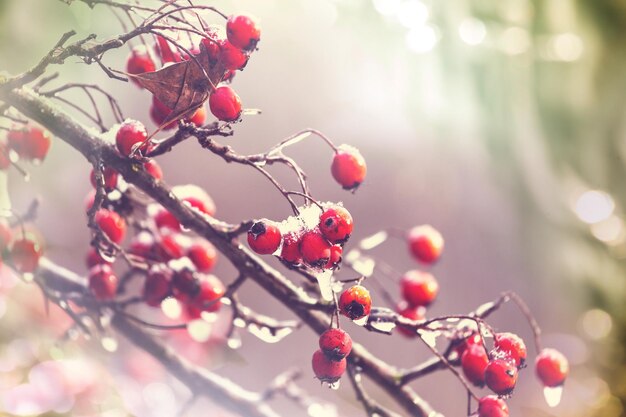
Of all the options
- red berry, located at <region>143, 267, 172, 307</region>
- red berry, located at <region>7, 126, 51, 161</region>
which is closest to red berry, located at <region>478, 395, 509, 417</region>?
red berry, located at <region>143, 267, 172, 307</region>

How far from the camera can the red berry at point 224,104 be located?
288mm

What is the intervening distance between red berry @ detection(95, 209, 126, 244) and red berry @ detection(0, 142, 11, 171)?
0.08 metres

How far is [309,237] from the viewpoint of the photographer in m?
0.28

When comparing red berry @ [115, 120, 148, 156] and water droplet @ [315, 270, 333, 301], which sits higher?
water droplet @ [315, 270, 333, 301]

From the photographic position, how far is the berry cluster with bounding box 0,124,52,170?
35cm

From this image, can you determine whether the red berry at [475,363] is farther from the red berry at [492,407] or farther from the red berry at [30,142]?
the red berry at [30,142]

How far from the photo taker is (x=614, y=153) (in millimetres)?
558

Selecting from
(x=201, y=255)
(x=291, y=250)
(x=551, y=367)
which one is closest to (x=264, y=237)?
(x=291, y=250)

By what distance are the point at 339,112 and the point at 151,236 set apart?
19 cm

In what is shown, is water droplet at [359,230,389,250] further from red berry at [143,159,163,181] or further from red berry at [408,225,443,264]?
red berry at [143,159,163,181]

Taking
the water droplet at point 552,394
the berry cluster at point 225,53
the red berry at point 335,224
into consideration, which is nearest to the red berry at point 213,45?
the berry cluster at point 225,53

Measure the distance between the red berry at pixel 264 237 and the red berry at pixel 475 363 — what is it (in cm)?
14

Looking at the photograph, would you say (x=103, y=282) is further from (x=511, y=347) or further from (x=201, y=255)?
(x=511, y=347)

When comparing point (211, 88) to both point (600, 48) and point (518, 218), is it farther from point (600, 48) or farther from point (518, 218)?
point (600, 48)
